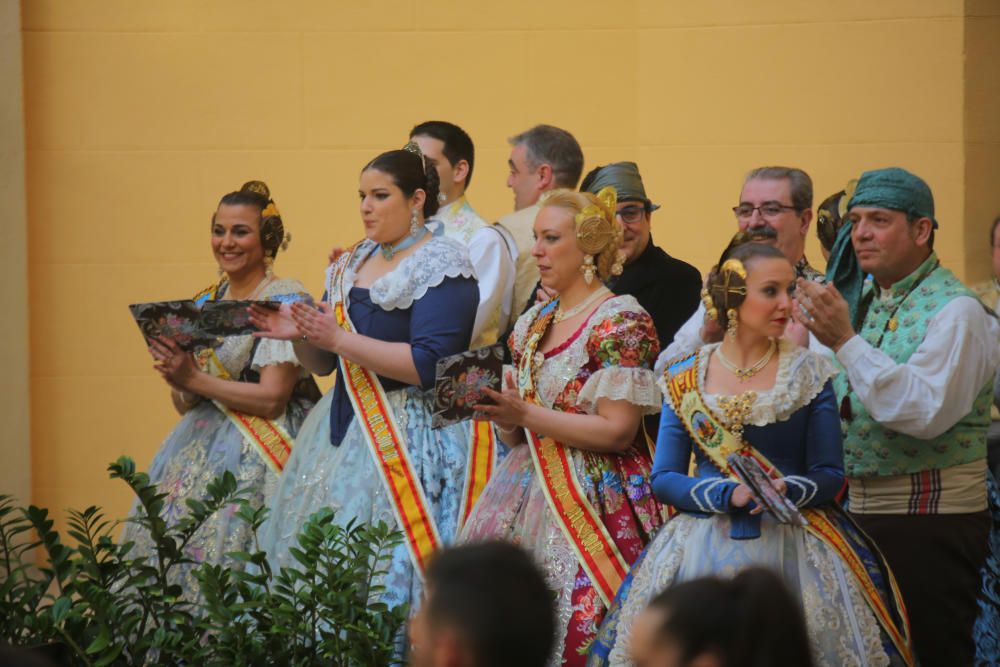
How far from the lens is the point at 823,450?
10.5 feet

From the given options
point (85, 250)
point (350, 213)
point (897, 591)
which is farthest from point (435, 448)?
point (85, 250)

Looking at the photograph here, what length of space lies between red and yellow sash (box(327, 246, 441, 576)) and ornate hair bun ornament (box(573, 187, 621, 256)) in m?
0.66

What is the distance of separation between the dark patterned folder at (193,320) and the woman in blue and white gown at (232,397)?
64mm

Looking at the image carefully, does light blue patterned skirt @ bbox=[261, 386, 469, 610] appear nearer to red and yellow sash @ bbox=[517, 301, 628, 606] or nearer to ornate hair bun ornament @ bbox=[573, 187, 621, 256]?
red and yellow sash @ bbox=[517, 301, 628, 606]

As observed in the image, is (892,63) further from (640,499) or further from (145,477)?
(145,477)

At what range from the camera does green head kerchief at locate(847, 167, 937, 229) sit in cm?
358

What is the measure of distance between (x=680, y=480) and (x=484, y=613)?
140cm

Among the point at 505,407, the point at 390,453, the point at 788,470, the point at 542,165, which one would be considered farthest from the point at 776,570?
the point at 542,165

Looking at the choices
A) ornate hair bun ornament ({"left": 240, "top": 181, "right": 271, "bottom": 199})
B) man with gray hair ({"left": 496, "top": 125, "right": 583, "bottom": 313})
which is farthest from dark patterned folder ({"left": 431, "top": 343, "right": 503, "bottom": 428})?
man with gray hair ({"left": 496, "top": 125, "right": 583, "bottom": 313})

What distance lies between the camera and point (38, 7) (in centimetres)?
635

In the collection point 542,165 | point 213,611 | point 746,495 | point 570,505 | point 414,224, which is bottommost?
point 213,611

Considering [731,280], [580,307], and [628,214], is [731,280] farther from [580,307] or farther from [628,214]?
[628,214]

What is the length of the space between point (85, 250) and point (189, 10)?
106 cm

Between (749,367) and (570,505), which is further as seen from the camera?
(570,505)
